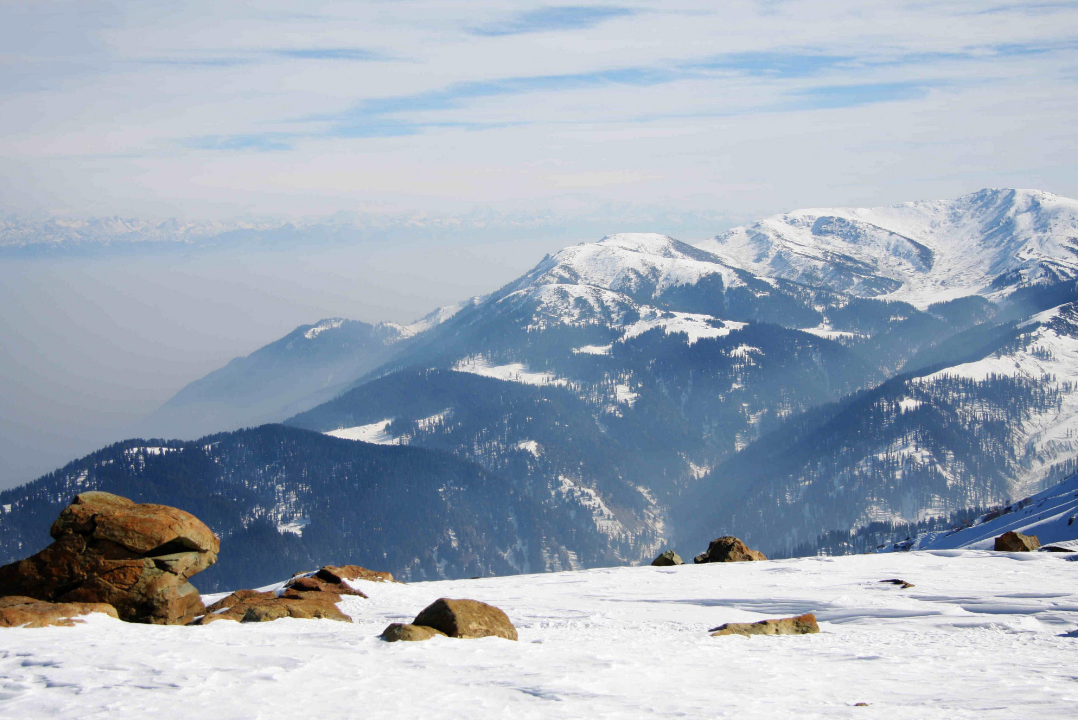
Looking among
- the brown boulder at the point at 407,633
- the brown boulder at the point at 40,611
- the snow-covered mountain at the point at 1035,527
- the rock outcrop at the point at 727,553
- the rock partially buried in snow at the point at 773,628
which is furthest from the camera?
the snow-covered mountain at the point at 1035,527

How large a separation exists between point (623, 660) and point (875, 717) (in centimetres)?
1090

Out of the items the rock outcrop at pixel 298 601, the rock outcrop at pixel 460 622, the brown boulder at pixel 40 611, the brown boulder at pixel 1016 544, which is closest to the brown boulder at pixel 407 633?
the rock outcrop at pixel 460 622

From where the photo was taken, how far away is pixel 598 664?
103ft

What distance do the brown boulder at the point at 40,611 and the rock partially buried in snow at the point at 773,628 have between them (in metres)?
32.4

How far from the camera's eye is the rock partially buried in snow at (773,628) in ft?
133

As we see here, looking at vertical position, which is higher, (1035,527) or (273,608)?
(273,608)

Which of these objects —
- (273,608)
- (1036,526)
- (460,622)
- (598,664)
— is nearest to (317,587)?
(273,608)

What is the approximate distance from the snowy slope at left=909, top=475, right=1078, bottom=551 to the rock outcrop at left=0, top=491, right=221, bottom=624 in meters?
75.6

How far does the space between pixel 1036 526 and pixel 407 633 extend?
369 ft

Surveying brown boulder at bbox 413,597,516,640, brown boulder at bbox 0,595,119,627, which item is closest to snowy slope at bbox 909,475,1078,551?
brown boulder at bbox 413,597,516,640

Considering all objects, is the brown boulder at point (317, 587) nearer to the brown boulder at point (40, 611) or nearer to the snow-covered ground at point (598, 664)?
the snow-covered ground at point (598, 664)

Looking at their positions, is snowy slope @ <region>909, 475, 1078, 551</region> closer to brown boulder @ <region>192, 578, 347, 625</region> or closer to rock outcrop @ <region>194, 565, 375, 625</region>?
rock outcrop @ <region>194, 565, 375, 625</region>

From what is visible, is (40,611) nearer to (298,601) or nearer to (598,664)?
(298,601)

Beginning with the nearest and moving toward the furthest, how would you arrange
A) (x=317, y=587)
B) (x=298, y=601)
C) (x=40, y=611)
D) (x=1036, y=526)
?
(x=40, y=611), (x=298, y=601), (x=317, y=587), (x=1036, y=526)
